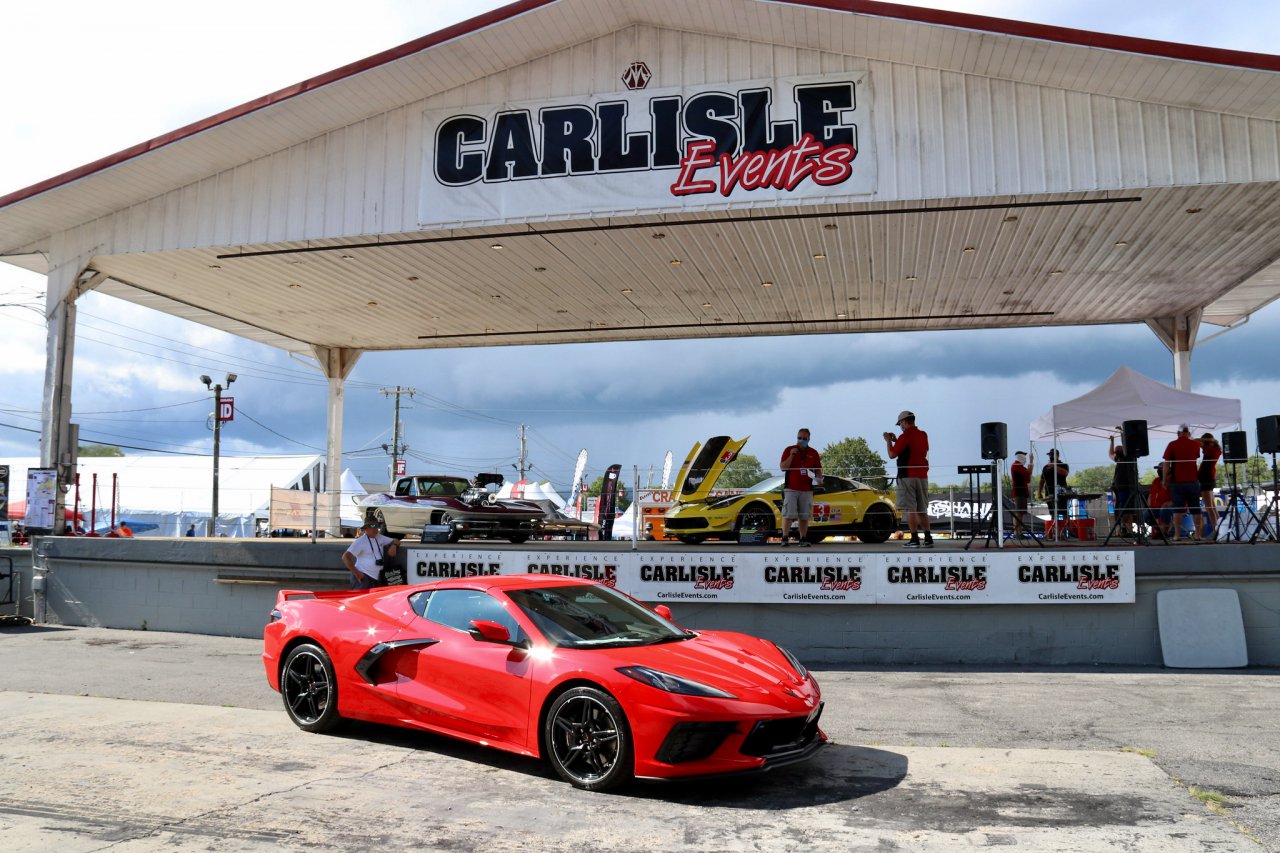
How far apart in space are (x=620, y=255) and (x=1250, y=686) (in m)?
10.4

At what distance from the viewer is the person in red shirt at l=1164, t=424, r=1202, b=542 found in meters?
12.6

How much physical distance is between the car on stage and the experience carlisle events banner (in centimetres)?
355

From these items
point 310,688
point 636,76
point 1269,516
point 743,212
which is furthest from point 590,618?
point 1269,516

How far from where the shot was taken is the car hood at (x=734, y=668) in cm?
570

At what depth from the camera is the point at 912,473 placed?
12.8 m

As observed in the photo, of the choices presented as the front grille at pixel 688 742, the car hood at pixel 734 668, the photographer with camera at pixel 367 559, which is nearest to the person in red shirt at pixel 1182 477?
the car hood at pixel 734 668

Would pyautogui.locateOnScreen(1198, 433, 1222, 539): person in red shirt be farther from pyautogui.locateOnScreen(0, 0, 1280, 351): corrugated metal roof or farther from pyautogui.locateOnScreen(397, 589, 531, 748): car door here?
pyautogui.locateOnScreen(397, 589, 531, 748): car door

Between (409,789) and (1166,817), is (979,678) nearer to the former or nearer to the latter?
(1166,817)

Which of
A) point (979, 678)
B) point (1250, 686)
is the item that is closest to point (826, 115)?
point (979, 678)

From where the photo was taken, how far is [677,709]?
5406 millimetres

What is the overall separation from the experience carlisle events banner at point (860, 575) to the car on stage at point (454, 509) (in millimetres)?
3551

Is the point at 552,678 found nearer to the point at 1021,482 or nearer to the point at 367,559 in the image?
the point at 367,559

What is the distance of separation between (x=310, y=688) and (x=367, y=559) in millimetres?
4645

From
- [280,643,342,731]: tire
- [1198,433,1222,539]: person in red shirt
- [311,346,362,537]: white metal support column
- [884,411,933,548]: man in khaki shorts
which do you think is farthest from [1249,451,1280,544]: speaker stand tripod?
[311,346,362,537]: white metal support column
